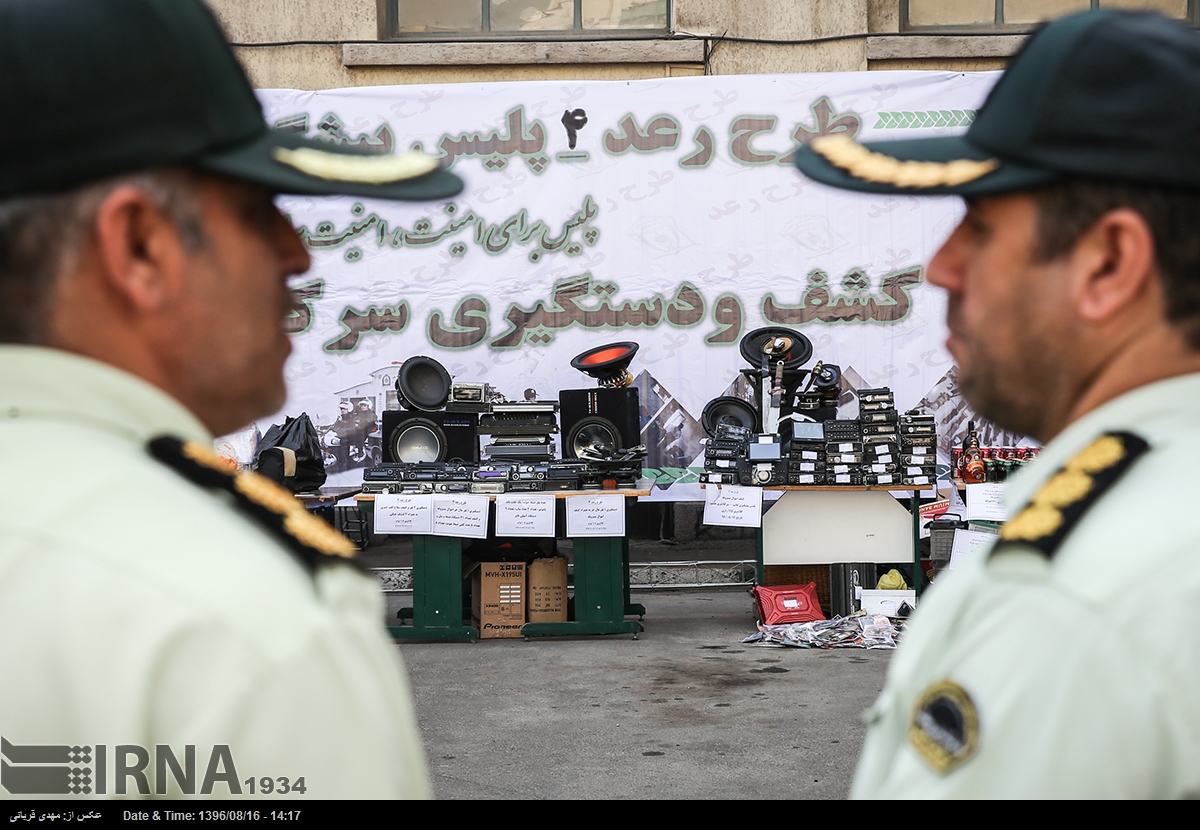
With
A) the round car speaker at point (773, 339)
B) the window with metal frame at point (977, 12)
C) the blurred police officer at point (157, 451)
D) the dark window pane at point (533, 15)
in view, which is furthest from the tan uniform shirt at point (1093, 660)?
the window with metal frame at point (977, 12)

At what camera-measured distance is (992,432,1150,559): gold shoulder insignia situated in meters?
0.96

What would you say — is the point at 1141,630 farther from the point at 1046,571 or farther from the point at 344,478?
the point at 344,478

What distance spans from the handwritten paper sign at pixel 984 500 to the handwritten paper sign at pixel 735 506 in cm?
125

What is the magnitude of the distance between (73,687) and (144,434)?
0.80 ft

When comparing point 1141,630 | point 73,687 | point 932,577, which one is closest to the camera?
point 73,687

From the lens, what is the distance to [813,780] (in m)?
4.23

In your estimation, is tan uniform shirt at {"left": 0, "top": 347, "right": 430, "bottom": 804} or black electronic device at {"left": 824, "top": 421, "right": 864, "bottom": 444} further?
black electronic device at {"left": 824, "top": 421, "right": 864, "bottom": 444}

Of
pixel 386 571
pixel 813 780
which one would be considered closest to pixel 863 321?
pixel 386 571

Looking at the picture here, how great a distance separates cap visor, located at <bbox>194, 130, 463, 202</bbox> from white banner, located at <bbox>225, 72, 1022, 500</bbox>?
7.45 metres

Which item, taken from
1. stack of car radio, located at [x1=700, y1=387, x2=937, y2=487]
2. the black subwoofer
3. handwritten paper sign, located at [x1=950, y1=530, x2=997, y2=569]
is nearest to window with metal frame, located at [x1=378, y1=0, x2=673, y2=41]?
the black subwoofer

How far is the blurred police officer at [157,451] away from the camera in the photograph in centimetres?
75

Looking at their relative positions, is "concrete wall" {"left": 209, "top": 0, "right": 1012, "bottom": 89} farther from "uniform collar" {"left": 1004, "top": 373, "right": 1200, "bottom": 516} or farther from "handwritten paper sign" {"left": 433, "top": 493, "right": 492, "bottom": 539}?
"uniform collar" {"left": 1004, "top": 373, "right": 1200, "bottom": 516}

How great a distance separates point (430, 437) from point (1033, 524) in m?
6.62

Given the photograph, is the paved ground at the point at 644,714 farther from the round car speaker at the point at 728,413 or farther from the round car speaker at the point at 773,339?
the round car speaker at the point at 773,339
